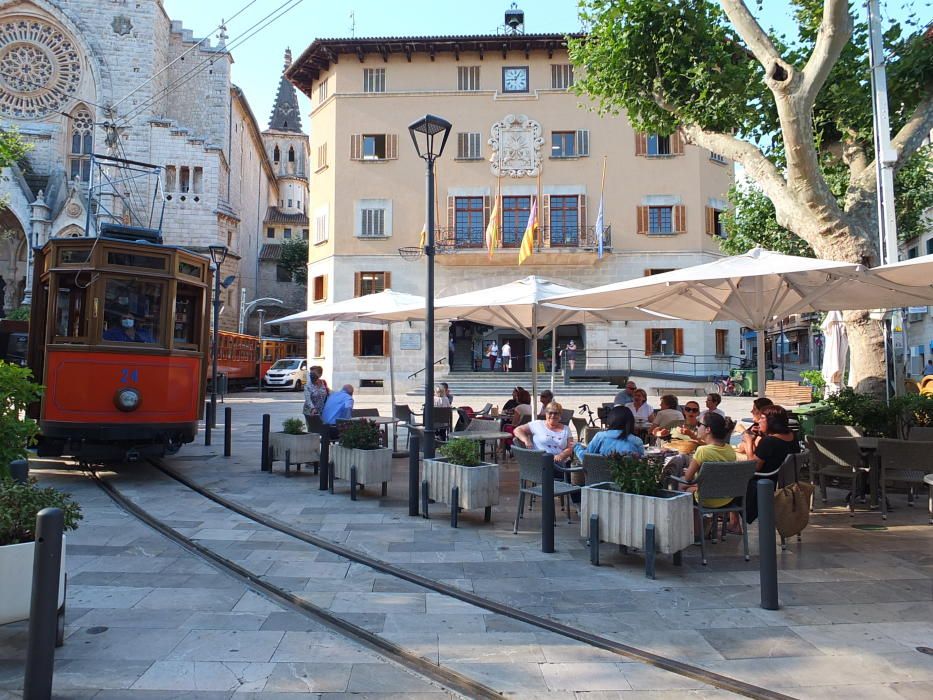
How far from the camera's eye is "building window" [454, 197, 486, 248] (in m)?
29.8

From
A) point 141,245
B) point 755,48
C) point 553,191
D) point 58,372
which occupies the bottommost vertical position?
point 58,372

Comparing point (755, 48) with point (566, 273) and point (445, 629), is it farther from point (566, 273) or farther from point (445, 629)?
point (566, 273)

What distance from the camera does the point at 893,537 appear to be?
628 cm

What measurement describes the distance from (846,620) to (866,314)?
6958 mm

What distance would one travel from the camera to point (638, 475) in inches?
211

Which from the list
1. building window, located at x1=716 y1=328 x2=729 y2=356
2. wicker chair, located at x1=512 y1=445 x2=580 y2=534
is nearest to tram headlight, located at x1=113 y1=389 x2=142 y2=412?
wicker chair, located at x1=512 y1=445 x2=580 y2=534

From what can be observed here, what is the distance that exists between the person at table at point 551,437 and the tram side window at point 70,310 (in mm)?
5761

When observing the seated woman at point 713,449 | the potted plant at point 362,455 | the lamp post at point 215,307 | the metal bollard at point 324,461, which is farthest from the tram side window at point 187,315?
the seated woman at point 713,449

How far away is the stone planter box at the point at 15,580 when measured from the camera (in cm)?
335

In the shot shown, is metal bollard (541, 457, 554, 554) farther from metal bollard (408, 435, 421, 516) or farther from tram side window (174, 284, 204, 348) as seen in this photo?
tram side window (174, 284, 204, 348)

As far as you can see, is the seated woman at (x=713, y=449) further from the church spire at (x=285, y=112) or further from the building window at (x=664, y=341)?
the church spire at (x=285, y=112)

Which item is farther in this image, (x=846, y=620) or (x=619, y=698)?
(x=846, y=620)

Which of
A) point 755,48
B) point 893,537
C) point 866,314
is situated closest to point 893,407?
point 866,314

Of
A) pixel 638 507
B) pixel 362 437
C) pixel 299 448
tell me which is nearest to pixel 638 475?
pixel 638 507
